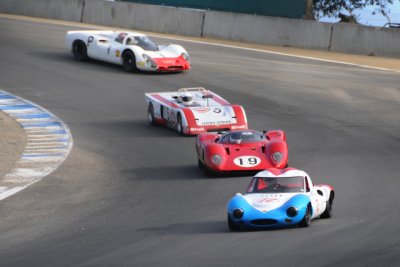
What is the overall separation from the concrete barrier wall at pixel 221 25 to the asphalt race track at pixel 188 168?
2.79 meters

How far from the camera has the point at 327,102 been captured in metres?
28.9

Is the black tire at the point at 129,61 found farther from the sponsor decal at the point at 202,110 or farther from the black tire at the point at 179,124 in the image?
the sponsor decal at the point at 202,110

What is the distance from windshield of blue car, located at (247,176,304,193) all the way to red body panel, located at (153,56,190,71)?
17.3 metres

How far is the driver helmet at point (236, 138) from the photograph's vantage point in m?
19.5

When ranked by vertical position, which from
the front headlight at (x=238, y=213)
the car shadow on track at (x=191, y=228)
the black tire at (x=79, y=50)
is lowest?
the black tire at (x=79, y=50)

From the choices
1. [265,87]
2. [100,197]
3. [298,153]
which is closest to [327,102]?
[265,87]

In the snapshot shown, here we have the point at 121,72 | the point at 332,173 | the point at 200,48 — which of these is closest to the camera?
the point at 332,173

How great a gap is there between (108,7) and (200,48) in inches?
329

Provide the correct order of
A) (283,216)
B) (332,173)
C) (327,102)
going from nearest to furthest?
(283,216) < (332,173) < (327,102)

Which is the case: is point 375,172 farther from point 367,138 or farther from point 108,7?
point 108,7

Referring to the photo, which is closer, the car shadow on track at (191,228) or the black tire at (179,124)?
the car shadow on track at (191,228)

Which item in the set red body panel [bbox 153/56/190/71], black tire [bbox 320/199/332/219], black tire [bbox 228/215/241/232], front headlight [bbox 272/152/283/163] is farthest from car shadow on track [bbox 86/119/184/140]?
black tire [bbox 228/215/241/232]

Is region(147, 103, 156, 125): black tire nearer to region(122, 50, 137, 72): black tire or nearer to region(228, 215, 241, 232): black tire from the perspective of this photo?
region(122, 50, 137, 72): black tire

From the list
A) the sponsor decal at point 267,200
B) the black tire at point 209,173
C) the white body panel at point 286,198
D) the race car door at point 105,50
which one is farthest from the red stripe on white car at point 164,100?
the sponsor decal at point 267,200
